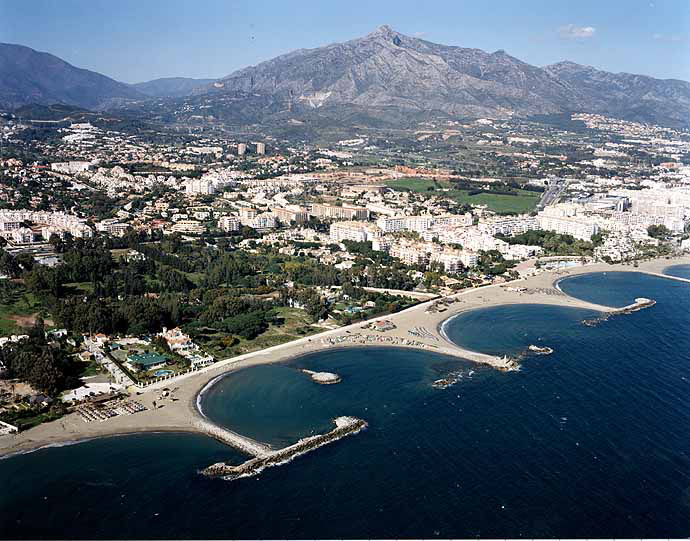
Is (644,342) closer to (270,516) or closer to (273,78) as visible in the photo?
(270,516)

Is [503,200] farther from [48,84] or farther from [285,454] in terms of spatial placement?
[48,84]

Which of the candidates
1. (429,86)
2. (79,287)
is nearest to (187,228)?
(79,287)

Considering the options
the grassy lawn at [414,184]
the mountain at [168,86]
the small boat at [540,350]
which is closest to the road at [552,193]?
the grassy lawn at [414,184]

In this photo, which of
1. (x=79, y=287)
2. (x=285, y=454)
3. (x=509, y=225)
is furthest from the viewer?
(x=509, y=225)

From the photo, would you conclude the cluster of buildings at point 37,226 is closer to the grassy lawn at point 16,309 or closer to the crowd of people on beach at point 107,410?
the grassy lawn at point 16,309

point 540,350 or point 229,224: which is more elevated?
point 229,224

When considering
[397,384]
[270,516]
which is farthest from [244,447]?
[397,384]
